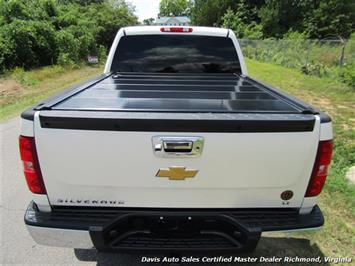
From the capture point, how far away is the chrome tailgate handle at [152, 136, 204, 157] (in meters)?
2.35

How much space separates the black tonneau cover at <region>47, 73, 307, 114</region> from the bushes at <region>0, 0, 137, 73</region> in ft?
50.1

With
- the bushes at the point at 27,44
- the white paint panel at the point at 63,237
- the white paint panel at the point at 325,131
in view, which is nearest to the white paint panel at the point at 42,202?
the white paint panel at the point at 63,237

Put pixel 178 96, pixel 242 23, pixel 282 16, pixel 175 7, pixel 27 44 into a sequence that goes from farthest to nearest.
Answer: pixel 175 7, pixel 242 23, pixel 282 16, pixel 27 44, pixel 178 96

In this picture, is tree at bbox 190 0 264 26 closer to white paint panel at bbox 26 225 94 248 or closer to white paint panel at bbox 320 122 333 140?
white paint panel at bbox 320 122 333 140

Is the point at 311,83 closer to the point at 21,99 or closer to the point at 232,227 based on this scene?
the point at 21,99

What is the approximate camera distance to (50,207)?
8.57 feet

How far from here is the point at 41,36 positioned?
2122 centimetres

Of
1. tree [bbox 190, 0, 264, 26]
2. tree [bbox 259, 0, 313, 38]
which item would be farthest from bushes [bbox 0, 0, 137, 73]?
tree [bbox 190, 0, 264, 26]

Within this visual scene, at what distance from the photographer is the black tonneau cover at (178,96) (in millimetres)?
2748

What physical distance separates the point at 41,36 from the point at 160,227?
2137 cm

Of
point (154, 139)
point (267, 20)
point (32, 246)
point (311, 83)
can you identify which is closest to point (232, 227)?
point (154, 139)

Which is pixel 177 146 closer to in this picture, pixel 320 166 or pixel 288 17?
pixel 320 166

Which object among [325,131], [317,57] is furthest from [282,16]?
[325,131]

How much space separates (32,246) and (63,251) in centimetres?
36
